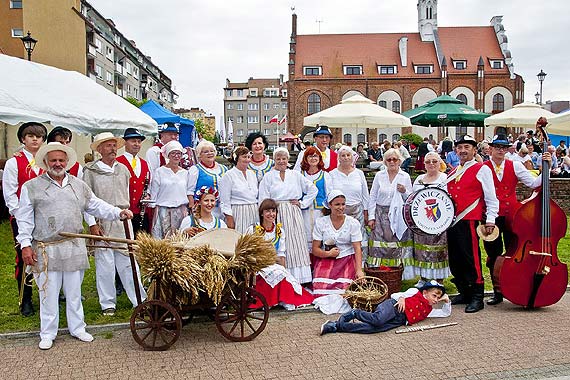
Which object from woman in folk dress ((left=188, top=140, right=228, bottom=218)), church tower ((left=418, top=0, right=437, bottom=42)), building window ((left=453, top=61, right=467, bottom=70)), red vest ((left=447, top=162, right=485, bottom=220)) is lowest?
red vest ((left=447, top=162, right=485, bottom=220))

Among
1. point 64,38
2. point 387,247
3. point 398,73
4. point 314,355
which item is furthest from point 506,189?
point 398,73

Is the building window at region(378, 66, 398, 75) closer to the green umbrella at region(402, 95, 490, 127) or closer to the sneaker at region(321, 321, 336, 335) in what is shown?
the green umbrella at region(402, 95, 490, 127)

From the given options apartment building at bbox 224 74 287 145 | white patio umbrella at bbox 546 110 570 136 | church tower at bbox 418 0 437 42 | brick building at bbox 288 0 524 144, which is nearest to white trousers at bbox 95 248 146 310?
white patio umbrella at bbox 546 110 570 136

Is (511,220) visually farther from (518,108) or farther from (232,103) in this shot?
(232,103)

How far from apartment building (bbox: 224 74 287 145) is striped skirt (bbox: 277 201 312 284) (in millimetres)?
93479

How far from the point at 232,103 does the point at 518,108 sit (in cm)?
9282

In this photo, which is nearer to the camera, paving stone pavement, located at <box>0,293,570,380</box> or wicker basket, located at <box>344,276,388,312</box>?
paving stone pavement, located at <box>0,293,570,380</box>

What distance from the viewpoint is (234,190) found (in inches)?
260

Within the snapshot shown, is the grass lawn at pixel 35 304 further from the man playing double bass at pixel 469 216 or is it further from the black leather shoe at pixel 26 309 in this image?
the man playing double bass at pixel 469 216

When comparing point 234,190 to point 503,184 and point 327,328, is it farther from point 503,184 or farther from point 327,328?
point 503,184

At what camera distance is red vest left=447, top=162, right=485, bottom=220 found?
6.26 meters

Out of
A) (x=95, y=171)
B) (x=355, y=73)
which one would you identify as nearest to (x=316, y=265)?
(x=95, y=171)

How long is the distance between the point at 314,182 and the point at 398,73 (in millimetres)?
52988

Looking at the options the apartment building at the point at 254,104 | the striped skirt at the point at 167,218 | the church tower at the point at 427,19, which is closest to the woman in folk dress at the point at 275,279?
the striped skirt at the point at 167,218
